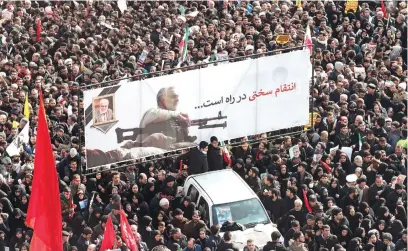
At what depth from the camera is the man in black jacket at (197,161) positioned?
76.3 feet

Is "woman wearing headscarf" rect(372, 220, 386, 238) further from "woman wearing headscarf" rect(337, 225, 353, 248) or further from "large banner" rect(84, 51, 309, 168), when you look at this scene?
"large banner" rect(84, 51, 309, 168)

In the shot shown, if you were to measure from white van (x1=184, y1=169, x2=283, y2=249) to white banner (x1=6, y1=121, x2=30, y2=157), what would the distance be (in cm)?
331

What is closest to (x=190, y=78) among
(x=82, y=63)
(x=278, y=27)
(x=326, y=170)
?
(x=326, y=170)

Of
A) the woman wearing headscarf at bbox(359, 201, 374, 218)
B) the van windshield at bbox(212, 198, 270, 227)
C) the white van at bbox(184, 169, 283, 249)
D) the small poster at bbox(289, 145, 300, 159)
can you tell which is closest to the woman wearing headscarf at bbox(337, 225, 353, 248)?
the woman wearing headscarf at bbox(359, 201, 374, 218)

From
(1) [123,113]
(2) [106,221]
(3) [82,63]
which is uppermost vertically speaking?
(3) [82,63]

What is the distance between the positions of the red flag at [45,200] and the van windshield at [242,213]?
4425 millimetres

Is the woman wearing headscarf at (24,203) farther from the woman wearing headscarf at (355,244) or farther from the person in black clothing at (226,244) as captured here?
the woman wearing headscarf at (355,244)

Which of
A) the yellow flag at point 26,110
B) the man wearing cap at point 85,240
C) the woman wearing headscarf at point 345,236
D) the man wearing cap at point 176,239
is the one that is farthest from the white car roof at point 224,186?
the yellow flag at point 26,110

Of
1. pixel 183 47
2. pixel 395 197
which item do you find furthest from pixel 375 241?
pixel 183 47

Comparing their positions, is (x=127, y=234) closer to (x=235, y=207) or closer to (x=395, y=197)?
(x=235, y=207)

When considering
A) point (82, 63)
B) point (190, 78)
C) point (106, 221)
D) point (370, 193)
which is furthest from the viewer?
point (82, 63)

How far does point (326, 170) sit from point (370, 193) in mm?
1229

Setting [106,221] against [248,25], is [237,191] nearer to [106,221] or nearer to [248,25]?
[106,221]

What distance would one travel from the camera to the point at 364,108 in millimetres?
26453
